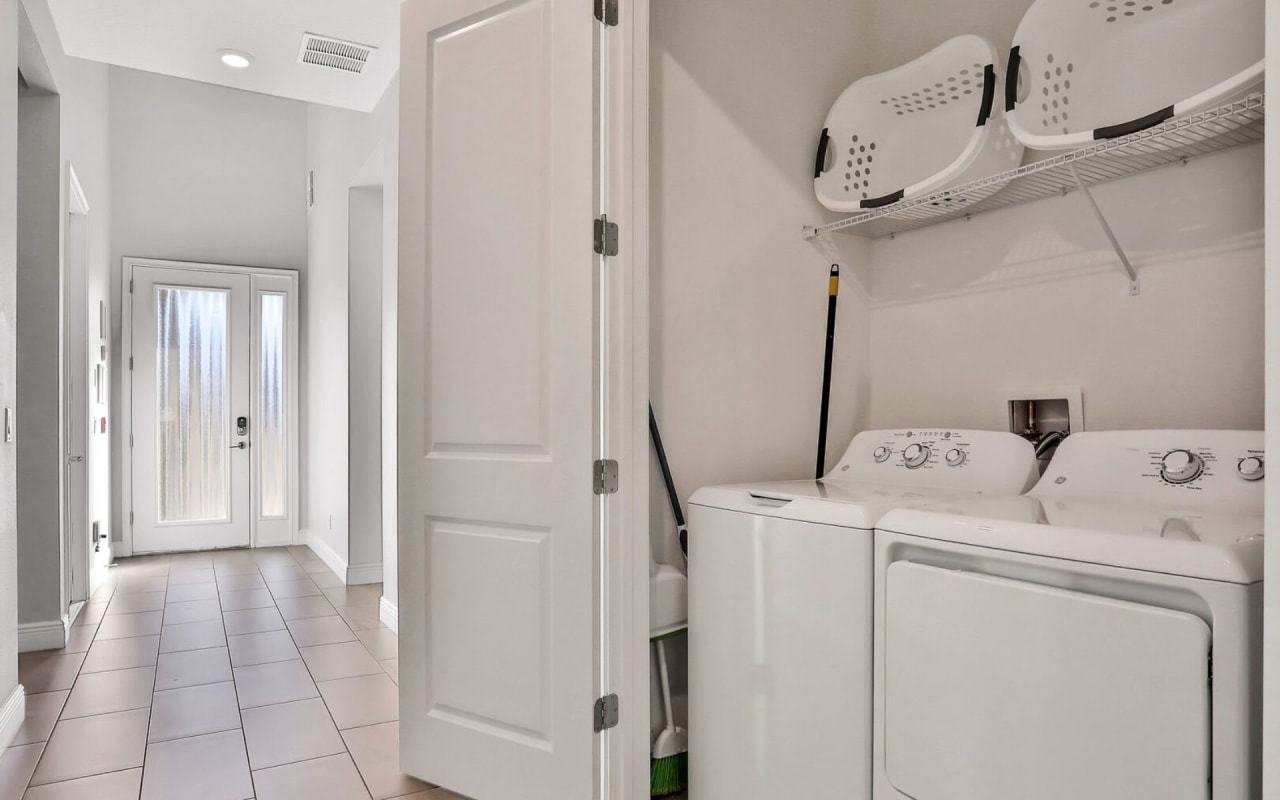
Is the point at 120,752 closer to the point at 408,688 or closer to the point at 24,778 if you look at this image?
the point at 24,778

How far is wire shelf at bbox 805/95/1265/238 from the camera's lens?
156 cm

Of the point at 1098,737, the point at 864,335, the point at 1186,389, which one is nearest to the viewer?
the point at 1098,737

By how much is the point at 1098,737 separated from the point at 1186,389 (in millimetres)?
1027

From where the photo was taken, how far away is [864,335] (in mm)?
2592

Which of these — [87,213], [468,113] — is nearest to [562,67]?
[468,113]

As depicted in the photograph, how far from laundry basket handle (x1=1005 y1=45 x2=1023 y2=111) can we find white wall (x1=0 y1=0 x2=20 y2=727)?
282 centimetres

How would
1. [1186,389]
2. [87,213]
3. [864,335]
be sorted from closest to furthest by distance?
1. [1186,389]
2. [864,335]
3. [87,213]

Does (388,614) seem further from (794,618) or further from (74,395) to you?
(794,618)

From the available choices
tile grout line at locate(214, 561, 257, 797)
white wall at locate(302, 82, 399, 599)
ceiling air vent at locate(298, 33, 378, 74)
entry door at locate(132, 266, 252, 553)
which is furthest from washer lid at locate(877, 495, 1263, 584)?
entry door at locate(132, 266, 252, 553)

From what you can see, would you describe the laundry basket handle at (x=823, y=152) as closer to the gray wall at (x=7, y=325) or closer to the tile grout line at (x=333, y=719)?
the tile grout line at (x=333, y=719)

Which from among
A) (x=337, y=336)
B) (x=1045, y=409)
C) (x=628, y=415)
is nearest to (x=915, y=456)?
(x=1045, y=409)

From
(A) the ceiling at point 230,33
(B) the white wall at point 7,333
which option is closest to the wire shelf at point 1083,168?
(A) the ceiling at point 230,33

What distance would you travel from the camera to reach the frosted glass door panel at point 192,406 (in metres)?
5.76

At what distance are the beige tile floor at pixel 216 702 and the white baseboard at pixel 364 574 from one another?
0.08 m
